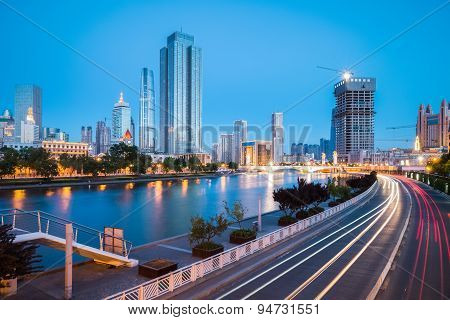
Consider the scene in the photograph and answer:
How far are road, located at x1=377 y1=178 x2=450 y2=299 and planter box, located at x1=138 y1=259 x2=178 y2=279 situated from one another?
26.2 feet

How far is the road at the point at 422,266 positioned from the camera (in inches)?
494

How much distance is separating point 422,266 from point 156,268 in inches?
492

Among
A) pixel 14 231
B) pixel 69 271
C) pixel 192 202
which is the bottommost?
pixel 192 202

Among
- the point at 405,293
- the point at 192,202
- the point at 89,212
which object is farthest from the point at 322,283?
the point at 192,202

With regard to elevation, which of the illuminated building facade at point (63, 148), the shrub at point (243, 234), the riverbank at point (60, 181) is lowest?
the riverbank at point (60, 181)

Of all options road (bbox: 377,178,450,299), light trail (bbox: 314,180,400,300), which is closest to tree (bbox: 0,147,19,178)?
light trail (bbox: 314,180,400,300)

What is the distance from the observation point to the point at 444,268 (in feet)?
51.5

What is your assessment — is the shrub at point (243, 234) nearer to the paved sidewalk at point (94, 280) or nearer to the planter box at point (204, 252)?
the planter box at point (204, 252)

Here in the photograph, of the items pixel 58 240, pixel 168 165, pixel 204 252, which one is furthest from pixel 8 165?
pixel 204 252

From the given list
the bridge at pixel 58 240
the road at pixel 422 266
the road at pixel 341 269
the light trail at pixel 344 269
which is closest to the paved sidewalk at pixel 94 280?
the bridge at pixel 58 240

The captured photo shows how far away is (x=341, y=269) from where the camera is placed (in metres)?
14.8

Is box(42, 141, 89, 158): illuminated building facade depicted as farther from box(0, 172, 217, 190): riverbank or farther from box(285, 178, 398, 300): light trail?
box(285, 178, 398, 300): light trail
